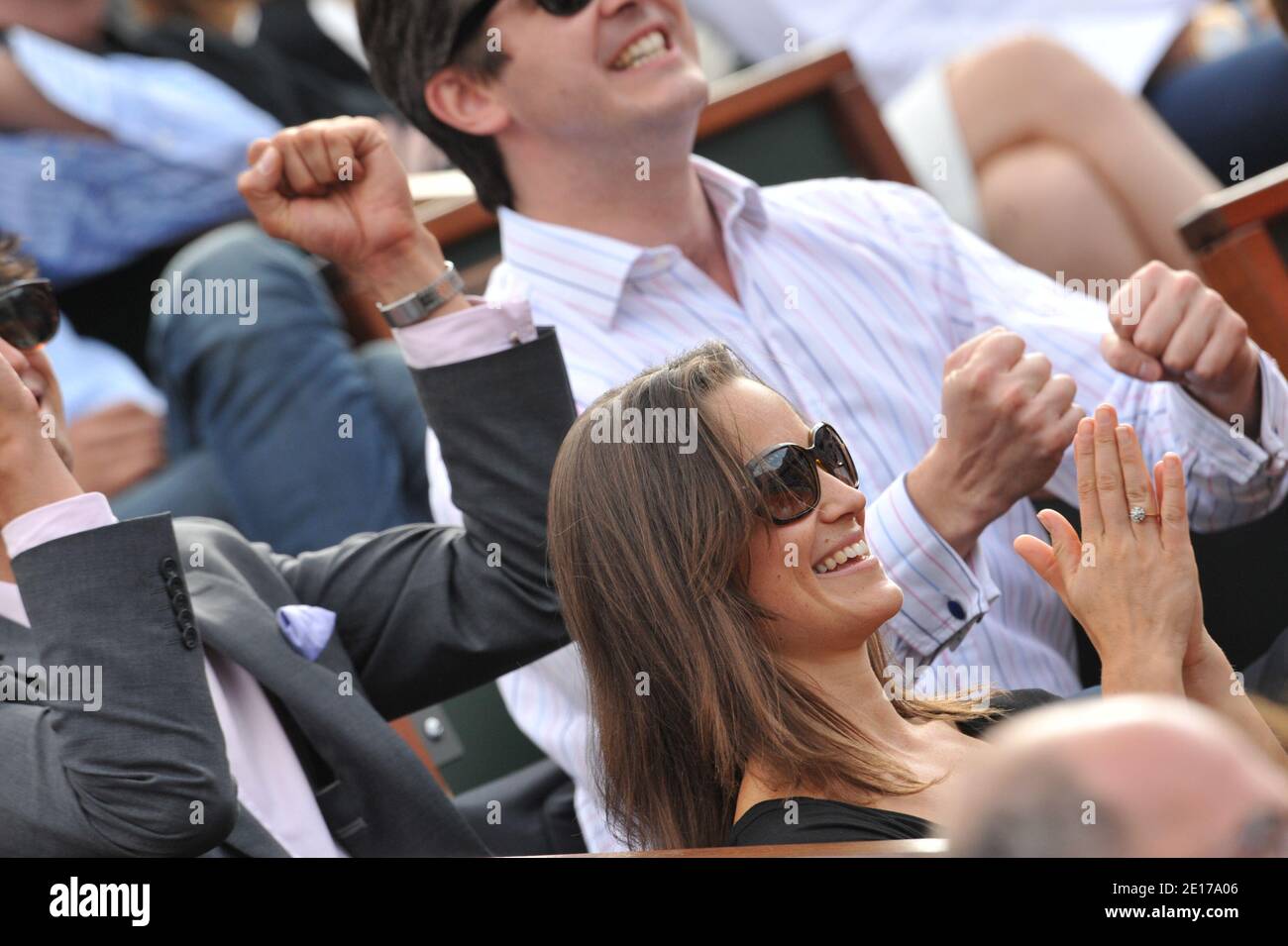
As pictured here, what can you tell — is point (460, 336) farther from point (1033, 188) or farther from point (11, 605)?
point (1033, 188)

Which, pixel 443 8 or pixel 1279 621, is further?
pixel 443 8

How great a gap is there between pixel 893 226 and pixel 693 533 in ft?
2.90

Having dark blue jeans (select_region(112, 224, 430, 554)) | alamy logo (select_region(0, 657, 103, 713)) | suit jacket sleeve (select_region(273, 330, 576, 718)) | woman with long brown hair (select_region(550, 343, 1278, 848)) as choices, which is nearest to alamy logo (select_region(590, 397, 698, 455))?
woman with long brown hair (select_region(550, 343, 1278, 848))

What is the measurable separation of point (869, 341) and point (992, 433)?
391 mm

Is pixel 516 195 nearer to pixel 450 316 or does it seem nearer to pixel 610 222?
pixel 610 222

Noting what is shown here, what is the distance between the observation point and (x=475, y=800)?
193cm

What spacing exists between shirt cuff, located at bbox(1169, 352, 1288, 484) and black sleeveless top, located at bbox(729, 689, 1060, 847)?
0.70 metres

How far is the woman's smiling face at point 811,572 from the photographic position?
1.38 m

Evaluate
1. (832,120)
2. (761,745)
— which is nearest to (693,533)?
(761,745)

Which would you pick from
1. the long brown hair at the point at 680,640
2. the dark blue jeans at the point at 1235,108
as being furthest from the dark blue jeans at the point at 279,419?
the dark blue jeans at the point at 1235,108

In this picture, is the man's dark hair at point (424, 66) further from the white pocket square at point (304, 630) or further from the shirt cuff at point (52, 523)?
the shirt cuff at point (52, 523)

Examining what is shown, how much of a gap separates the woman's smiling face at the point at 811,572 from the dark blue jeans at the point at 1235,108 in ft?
5.71

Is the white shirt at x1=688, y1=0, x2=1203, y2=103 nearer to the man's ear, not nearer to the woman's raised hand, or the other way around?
the man's ear

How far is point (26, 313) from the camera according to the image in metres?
1.59
